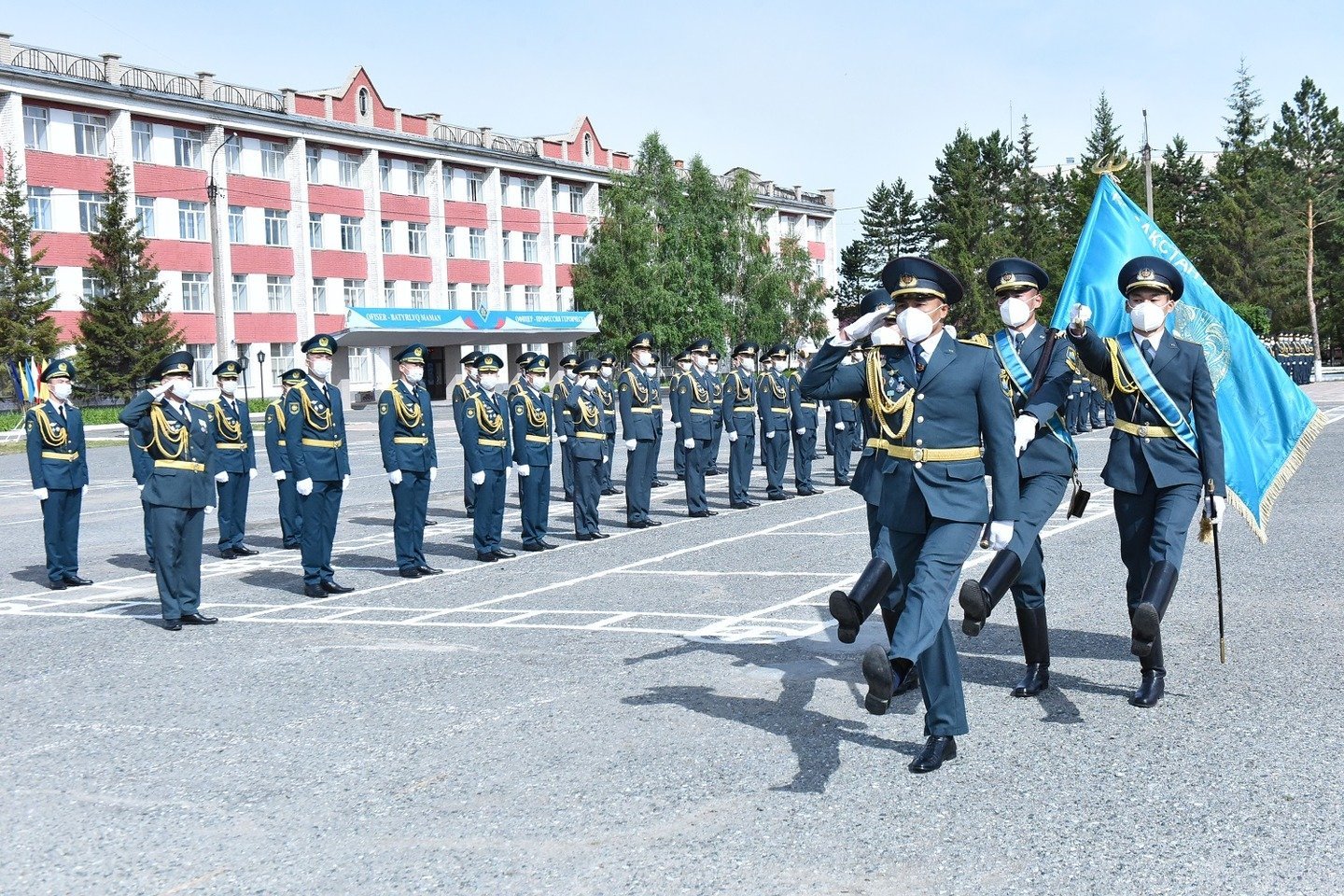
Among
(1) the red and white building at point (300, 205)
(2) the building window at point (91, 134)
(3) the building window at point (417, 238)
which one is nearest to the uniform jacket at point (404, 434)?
(1) the red and white building at point (300, 205)

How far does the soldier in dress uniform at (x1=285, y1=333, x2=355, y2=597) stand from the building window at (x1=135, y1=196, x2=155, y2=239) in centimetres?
4611

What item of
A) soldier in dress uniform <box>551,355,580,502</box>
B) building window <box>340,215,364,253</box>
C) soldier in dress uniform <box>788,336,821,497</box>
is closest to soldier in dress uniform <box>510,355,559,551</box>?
soldier in dress uniform <box>551,355,580,502</box>

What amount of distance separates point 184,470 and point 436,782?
5.41 m

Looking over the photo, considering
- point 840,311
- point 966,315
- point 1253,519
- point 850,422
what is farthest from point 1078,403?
point 966,315

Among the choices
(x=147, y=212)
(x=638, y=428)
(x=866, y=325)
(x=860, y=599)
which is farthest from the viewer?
(x=147, y=212)

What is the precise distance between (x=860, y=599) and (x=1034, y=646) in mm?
1918

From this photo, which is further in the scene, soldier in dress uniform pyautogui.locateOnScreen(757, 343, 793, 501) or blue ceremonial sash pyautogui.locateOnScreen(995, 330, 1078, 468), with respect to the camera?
soldier in dress uniform pyautogui.locateOnScreen(757, 343, 793, 501)

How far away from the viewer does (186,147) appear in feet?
184

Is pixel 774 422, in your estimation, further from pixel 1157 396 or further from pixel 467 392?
pixel 1157 396

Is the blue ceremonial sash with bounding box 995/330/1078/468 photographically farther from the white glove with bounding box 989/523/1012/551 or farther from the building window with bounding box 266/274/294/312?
the building window with bounding box 266/274/294/312

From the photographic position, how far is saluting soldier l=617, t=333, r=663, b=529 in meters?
16.3

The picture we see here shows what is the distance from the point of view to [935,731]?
5832 millimetres

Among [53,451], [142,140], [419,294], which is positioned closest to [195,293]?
[142,140]

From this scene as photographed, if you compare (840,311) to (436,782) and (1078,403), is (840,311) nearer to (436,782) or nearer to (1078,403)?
(436,782)
